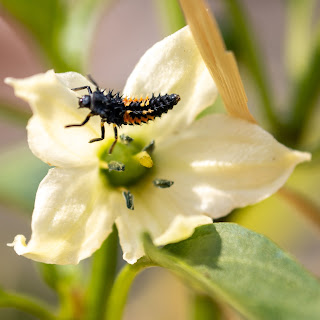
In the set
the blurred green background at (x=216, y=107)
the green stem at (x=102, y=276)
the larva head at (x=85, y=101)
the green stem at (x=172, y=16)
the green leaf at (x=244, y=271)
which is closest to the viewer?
the green leaf at (x=244, y=271)

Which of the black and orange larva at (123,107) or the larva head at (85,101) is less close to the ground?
the larva head at (85,101)

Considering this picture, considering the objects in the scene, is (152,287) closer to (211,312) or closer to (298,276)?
(211,312)

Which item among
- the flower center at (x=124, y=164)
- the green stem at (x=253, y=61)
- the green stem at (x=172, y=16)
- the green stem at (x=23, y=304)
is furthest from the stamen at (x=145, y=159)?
the green stem at (x=253, y=61)

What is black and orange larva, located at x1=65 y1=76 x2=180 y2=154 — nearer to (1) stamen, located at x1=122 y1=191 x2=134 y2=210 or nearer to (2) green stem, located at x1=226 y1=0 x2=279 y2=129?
(1) stamen, located at x1=122 y1=191 x2=134 y2=210

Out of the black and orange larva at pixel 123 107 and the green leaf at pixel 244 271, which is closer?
Result: the green leaf at pixel 244 271

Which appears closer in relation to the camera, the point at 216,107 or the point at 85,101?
the point at 85,101

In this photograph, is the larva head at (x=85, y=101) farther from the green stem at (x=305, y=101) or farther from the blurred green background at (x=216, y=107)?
the green stem at (x=305, y=101)

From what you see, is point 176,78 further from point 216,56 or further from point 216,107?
point 216,107

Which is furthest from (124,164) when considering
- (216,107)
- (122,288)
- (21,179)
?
(21,179)
